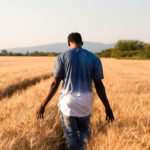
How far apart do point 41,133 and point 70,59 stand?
1121mm

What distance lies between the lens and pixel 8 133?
2.79 meters

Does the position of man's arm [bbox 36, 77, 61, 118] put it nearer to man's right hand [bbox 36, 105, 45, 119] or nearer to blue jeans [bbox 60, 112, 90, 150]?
man's right hand [bbox 36, 105, 45, 119]

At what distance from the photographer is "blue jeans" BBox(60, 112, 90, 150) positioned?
2.82m

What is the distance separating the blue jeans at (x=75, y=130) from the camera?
2824 mm

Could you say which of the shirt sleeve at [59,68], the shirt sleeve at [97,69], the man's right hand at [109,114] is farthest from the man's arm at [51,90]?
the man's right hand at [109,114]

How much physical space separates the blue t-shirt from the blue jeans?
10 centimetres

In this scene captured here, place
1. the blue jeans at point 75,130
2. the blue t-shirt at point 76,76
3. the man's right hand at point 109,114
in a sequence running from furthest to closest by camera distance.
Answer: the man's right hand at point 109,114 → the blue jeans at point 75,130 → the blue t-shirt at point 76,76

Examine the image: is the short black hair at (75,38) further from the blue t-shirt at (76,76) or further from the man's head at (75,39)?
the blue t-shirt at (76,76)

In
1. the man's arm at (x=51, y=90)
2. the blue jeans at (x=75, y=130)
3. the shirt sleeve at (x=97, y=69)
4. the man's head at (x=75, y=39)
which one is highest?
the man's head at (x=75, y=39)

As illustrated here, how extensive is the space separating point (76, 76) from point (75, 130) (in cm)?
75

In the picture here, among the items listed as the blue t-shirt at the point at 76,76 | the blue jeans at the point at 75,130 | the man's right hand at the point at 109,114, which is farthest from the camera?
the man's right hand at the point at 109,114

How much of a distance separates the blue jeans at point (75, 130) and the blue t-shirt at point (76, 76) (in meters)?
0.10

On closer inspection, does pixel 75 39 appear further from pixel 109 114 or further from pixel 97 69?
pixel 109 114

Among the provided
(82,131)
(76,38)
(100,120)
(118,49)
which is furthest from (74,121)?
(118,49)
